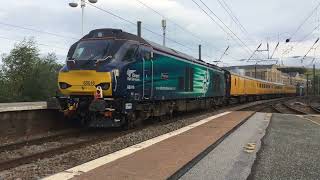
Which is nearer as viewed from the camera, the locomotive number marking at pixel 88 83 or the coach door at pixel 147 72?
the locomotive number marking at pixel 88 83

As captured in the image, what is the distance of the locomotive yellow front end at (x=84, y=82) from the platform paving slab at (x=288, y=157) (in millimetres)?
5144

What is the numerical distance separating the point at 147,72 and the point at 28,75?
4377 centimetres

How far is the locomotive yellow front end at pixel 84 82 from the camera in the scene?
1446 cm

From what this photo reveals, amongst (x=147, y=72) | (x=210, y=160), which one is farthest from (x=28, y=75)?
(x=210, y=160)

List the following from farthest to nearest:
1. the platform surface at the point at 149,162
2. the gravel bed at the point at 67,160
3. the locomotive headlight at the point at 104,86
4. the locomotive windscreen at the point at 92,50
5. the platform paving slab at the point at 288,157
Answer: the locomotive windscreen at the point at 92,50 < the locomotive headlight at the point at 104,86 < the gravel bed at the point at 67,160 < the platform paving slab at the point at 288,157 < the platform surface at the point at 149,162

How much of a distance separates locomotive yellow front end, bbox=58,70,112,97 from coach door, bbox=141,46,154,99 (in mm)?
2027

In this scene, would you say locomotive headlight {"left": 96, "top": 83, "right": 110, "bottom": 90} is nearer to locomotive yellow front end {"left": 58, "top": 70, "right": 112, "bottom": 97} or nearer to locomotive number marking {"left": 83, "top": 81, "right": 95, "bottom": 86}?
locomotive yellow front end {"left": 58, "top": 70, "right": 112, "bottom": 97}

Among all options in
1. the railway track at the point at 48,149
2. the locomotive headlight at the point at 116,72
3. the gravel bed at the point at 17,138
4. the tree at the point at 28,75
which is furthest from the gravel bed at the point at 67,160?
the tree at the point at 28,75

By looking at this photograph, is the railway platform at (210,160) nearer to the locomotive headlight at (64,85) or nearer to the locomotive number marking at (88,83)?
the locomotive number marking at (88,83)

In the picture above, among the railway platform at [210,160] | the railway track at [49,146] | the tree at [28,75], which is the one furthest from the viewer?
the tree at [28,75]

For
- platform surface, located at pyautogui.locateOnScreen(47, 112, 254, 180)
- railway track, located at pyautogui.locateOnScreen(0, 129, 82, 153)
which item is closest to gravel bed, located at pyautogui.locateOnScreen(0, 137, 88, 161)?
railway track, located at pyautogui.locateOnScreen(0, 129, 82, 153)

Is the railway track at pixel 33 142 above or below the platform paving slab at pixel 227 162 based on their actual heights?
below

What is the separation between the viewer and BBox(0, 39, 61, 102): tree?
5447 centimetres

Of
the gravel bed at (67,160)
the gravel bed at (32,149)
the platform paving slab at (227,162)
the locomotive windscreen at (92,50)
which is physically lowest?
the gravel bed at (32,149)
